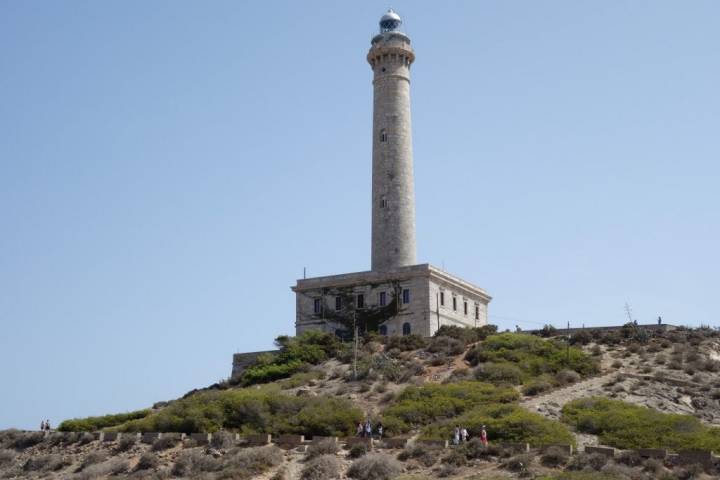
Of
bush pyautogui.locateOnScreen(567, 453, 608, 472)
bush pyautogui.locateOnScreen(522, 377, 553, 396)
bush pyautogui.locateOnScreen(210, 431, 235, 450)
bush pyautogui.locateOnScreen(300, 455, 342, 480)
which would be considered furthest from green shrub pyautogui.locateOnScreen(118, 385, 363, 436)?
bush pyautogui.locateOnScreen(567, 453, 608, 472)

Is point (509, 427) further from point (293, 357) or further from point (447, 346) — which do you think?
point (293, 357)

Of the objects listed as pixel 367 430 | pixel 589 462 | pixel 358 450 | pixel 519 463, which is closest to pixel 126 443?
pixel 367 430

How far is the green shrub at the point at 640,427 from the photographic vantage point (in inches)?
1337

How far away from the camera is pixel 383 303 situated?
59375 millimetres

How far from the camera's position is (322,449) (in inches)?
1366

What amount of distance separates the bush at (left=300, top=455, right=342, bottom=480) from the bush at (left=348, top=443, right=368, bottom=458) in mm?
1199

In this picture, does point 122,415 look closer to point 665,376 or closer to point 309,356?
point 309,356

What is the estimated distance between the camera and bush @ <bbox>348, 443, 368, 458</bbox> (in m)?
34.5

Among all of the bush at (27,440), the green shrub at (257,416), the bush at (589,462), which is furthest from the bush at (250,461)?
the bush at (27,440)

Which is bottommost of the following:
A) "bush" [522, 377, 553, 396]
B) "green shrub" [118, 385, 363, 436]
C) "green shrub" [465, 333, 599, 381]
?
"green shrub" [118, 385, 363, 436]

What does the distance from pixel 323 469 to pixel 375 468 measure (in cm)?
175

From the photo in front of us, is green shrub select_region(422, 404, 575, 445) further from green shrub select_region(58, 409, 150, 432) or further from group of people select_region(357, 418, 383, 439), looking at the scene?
green shrub select_region(58, 409, 150, 432)

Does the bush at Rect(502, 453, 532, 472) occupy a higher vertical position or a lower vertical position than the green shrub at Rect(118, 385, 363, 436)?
lower

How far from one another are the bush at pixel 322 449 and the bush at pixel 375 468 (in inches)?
79.5
